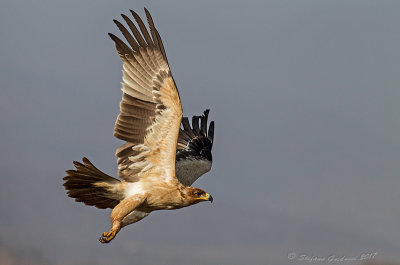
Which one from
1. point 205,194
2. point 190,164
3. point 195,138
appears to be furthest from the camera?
point 195,138

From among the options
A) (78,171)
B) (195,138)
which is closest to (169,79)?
(78,171)

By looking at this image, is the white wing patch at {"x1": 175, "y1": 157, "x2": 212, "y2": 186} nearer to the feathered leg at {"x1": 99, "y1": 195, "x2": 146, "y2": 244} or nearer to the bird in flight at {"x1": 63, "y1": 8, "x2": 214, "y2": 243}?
the bird in flight at {"x1": 63, "y1": 8, "x2": 214, "y2": 243}

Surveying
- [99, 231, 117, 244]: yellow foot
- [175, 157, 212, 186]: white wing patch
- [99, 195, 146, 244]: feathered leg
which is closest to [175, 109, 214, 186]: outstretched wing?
[175, 157, 212, 186]: white wing patch

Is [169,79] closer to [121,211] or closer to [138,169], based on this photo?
[138,169]

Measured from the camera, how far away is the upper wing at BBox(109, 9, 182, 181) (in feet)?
36.2

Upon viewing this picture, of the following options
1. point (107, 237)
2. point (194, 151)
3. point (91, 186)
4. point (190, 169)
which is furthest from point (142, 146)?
point (194, 151)

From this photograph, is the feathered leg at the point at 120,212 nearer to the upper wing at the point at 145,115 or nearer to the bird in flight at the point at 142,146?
the bird in flight at the point at 142,146

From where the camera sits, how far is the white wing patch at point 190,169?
551 inches

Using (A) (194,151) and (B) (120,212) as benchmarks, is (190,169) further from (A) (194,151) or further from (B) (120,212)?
(B) (120,212)

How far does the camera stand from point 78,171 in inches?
416

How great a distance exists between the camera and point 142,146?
36.5 ft

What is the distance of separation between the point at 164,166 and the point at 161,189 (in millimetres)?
496

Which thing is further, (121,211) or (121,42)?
(121,42)

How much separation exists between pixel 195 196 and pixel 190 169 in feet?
11.4
